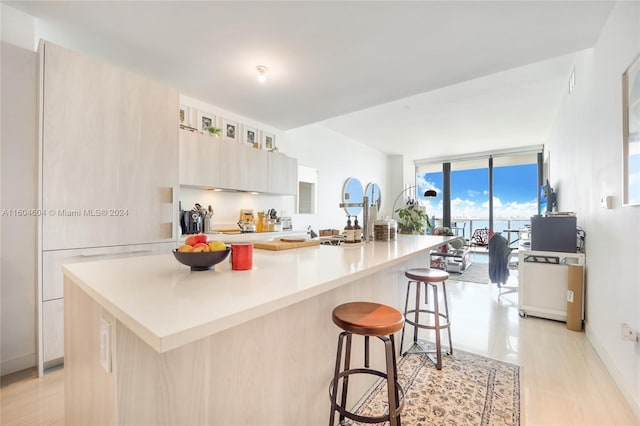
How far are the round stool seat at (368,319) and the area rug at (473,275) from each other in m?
4.48

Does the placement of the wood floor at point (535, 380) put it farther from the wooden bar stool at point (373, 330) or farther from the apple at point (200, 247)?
the apple at point (200, 247)

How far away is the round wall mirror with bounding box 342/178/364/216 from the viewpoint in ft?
19.8

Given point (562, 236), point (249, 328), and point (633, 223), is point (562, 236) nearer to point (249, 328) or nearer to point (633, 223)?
point (633, 223)

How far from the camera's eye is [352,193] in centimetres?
631

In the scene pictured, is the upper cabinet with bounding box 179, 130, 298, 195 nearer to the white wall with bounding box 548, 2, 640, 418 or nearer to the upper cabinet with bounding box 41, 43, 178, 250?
the upper cabinet with bounding box 41, 43, 178, 250

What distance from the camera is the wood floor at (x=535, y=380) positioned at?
65.0 inches

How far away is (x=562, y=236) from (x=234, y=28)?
3.85 meters

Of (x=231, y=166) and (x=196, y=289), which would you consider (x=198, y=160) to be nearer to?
(x=231, y=166)

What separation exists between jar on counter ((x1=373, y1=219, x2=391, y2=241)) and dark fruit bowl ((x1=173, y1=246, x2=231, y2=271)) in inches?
65.1

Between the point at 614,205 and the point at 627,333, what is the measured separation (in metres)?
0.91

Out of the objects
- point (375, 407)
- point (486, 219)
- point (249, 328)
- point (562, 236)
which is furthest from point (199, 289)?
point (486, 219)

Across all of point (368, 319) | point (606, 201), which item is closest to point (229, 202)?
point (368, 319)

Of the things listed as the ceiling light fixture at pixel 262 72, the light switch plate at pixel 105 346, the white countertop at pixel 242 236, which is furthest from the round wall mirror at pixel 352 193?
the light switch plate at pixel 105 346

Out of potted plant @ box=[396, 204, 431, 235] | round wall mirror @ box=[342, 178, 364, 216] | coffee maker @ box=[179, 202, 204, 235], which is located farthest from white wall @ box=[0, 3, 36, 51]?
potted plant @ box=[396, 204, 431, 235]
